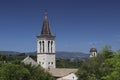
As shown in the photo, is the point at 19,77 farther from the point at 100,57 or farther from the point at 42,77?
the point at 100,57

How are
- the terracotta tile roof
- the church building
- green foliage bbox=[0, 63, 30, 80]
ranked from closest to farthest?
green foliage bbox=[0, 63, 30, 80]
the terracotta tile roof
the church building

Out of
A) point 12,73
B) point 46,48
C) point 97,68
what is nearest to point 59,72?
point 46,48

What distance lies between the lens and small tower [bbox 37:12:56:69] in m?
79.8

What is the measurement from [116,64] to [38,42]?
5051 centimetres

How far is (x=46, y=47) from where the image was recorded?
7975 centimetres

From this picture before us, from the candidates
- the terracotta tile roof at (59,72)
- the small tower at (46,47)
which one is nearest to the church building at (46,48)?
the small tower at (46,47)

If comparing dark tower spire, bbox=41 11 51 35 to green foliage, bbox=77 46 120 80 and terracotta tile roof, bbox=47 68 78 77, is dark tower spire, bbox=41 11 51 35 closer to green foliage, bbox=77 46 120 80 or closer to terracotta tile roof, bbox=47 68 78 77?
terracotta tile roof, bbox=47 68 78 77

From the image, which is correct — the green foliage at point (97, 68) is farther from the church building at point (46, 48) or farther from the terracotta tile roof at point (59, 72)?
the church building at point (46, 48)

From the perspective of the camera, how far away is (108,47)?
158ft

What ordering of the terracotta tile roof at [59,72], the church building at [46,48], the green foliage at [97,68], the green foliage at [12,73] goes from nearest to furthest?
the green foliage at [12,73], the green foliage at [97,68], the terracotta tile roof at [59,72], the church building at [46,48]

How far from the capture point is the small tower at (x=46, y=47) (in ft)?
262

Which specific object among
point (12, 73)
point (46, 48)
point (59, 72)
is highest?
point (46, 48)

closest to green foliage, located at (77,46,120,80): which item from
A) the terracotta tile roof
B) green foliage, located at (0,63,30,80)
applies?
green foliage, located at (0,63,30,80)

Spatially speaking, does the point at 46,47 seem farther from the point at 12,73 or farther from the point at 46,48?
the point at 12,73
